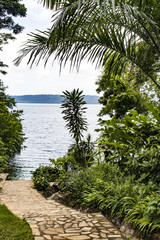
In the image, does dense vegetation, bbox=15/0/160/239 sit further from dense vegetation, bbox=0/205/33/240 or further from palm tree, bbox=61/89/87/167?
palm tree, bbox=61/89/87/167

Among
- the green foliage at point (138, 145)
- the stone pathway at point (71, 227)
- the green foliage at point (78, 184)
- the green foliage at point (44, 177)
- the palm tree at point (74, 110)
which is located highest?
the palm tree at point (74, 110)

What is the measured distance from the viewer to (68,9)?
133 inches

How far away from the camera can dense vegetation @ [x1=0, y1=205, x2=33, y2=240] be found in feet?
10.8

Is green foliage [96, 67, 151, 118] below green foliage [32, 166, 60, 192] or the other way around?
the other way around

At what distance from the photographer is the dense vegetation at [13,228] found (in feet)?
10.8

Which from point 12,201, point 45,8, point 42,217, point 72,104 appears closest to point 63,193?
point 12,201

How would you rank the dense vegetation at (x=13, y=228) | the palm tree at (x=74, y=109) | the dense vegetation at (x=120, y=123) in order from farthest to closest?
the palm tree at (x=74, y=109), the dense vegetation at (x=120, y=123), the dense vegetation at (x=13, y=228)

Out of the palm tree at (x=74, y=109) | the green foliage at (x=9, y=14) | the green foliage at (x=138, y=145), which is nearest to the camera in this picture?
the green foliage at (x=138, y=145)

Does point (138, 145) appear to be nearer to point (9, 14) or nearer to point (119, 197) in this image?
point (119, 197)

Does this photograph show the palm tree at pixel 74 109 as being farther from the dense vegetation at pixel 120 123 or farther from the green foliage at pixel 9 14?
the green foliage at pixel 9 14

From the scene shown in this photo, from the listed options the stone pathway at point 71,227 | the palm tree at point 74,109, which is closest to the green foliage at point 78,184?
the stone pathway at point 71,227

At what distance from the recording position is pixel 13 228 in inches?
145

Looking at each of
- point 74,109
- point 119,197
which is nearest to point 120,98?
point 74,109

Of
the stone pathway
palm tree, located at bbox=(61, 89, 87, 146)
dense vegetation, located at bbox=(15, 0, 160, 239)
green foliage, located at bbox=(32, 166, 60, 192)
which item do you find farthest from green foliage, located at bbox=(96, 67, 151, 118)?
the stone pathway
